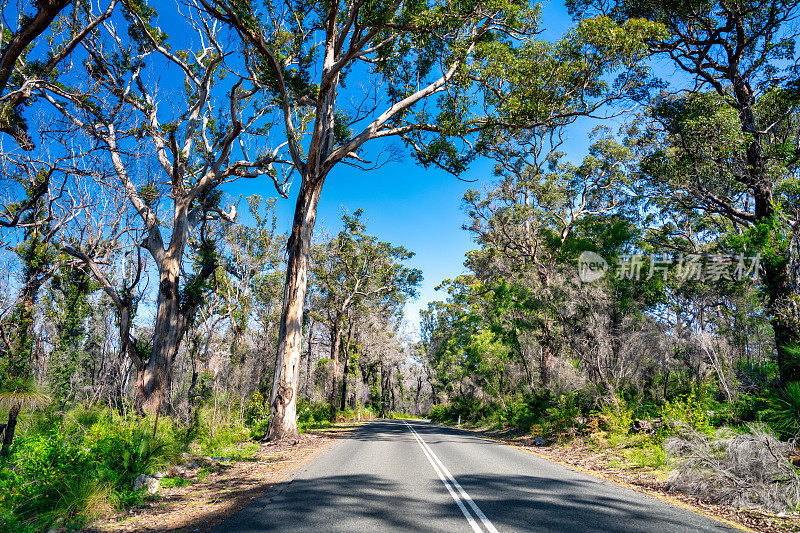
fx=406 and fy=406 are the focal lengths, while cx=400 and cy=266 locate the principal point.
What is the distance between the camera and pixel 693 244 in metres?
19.4

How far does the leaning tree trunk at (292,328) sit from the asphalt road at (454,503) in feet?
11.6

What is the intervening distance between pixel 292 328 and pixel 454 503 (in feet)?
25.9

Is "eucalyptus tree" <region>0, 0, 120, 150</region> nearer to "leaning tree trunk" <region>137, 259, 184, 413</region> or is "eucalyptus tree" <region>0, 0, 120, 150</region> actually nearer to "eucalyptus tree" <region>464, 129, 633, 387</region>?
"leaning tree trunk" <region>137, 259, 184, 413</region>

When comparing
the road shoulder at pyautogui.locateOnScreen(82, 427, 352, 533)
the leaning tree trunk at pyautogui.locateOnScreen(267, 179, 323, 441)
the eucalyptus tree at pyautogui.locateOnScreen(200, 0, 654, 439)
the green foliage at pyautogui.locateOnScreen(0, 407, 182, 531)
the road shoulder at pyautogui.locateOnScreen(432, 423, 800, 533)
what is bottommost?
the road shoulder at pyautogui.locateOnScreen(432, 423, 800, 533)

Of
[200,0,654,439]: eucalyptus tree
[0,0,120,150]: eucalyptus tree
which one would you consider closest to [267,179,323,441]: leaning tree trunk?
[200,0,654,439]: eucalyptus tree

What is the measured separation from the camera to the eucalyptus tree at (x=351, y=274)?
1131 inches

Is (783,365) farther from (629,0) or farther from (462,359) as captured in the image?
(462,359)

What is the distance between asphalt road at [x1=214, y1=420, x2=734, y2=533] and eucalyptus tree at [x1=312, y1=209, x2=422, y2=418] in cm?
2070

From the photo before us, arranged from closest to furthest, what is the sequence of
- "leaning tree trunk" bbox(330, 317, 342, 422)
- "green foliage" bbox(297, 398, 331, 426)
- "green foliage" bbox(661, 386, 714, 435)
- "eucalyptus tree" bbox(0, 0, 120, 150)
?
1. "eucalyptus tree" bbox(0, 0, 120, 150)
2. "green foliage" bbox(661, 386, 714, 435)
3. "green foliage" bbox(297, 398, 331, 426)
4. "leaning tree trunk" bbox(330, 317, 342, 422)

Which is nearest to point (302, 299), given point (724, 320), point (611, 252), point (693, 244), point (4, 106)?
point (4, 106)

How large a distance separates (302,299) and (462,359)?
21084mm

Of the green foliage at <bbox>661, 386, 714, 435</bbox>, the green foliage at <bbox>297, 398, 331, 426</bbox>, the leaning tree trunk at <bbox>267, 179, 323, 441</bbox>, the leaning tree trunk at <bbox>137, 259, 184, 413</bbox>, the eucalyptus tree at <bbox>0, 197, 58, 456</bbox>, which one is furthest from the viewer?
the green foliage at <bbox>297, 398, 331, 426</bbox>

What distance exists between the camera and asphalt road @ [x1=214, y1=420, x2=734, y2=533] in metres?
4.60

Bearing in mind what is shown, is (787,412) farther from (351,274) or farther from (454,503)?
(351,274)
